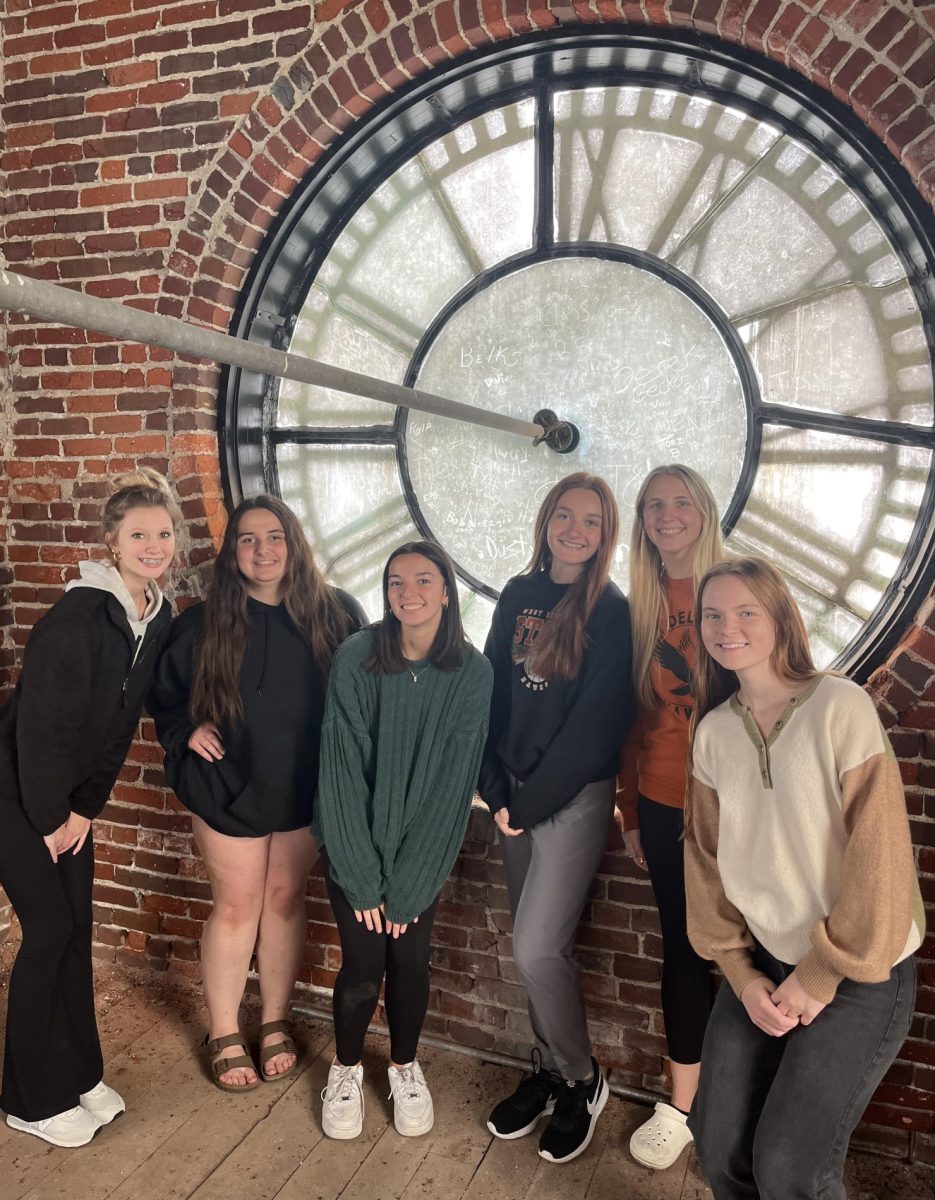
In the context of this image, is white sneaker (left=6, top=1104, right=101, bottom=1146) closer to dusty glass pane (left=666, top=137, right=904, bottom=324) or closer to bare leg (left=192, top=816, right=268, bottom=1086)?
bare leg (left=192, top=816, right=268, bottom=1086)

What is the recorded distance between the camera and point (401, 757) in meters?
2.29

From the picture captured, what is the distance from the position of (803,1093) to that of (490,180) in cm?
263

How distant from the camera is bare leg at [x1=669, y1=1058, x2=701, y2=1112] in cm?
228

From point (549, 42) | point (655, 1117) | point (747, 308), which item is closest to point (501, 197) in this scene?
point (549, 42)

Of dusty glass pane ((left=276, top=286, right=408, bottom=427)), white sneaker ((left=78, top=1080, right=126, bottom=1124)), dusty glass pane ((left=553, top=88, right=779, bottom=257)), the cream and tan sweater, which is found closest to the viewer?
the cream and tan sweater

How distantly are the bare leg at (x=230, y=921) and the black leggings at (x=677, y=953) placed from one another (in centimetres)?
107

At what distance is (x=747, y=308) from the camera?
2762mm

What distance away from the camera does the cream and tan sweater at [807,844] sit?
1683 mm

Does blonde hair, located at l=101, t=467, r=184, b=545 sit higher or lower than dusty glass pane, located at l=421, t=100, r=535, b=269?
lower

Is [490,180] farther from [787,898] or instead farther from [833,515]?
[787,898]

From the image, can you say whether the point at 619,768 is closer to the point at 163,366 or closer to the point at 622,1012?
the point at 622,1012

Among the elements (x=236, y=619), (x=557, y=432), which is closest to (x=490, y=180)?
(x=557, y=432)

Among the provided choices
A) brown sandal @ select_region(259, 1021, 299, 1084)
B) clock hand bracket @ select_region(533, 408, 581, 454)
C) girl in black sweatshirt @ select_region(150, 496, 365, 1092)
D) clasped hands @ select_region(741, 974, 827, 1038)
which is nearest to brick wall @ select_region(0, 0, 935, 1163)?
brown sandal @ select_region(259, 1021, 299, 1084)

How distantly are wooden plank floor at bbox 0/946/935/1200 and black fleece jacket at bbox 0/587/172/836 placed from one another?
82 centimetres
